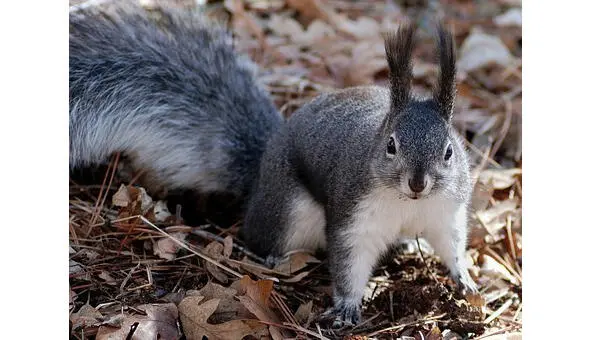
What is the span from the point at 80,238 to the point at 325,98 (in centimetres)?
92

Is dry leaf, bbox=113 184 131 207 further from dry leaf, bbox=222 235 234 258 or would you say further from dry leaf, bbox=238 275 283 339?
dry leaf, bbox=238 275 283 339

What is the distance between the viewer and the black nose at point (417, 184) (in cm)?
191

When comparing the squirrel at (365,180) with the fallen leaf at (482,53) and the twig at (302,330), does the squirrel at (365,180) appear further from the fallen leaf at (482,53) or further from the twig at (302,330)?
the fallen leaf at (482,53)

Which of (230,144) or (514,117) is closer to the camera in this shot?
(230,144)

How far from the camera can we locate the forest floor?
→ 80.9 inches

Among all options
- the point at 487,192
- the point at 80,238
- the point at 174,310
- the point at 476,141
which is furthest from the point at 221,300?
the point at 476,141

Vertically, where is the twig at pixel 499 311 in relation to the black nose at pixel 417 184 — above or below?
below

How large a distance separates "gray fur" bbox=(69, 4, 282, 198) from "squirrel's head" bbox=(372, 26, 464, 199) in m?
0.79

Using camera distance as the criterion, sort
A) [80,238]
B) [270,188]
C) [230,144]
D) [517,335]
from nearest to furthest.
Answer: [517,335] → [80,238] → [270,188] → [230,144]

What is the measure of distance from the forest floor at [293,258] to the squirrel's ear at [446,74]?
0.22m

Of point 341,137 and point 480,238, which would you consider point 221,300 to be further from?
point 480,238

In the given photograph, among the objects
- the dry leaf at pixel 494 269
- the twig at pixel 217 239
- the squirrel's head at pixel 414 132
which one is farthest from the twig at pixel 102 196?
the dry leaf at pixel 494 269

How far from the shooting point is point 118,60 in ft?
8.65
